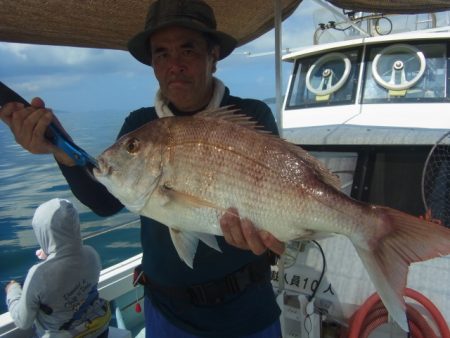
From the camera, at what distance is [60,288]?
2871mm

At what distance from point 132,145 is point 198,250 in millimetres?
574

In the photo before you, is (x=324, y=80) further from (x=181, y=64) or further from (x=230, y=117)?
(x=230, y=117)

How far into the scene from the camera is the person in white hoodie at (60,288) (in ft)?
9.25

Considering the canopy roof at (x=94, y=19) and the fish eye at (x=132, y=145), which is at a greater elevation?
the canopy roof at (x=94, y=19)

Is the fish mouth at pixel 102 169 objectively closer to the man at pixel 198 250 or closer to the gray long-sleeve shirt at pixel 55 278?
the man at pixel 198 250

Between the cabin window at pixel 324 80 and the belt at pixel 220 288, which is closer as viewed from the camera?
the belt at pixel 220 288

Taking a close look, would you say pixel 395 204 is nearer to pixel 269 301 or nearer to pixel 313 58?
pixel 269 301

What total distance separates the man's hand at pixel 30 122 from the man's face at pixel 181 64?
0.53 m

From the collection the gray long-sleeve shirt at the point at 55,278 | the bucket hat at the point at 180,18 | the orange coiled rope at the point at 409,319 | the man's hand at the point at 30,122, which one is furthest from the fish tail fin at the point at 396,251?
the gray long-sleeve shirt at the point at 55,278

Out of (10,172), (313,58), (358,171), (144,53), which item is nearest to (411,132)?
(358,171)

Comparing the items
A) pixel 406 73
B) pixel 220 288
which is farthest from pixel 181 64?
pixel 406 73

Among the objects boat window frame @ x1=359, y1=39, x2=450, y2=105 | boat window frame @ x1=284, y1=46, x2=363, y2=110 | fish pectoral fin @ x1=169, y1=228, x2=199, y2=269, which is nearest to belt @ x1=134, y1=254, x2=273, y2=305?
fish pectoral fin @ x1=169, y1=228, x2=199, y2=269

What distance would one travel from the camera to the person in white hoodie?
2.82 m

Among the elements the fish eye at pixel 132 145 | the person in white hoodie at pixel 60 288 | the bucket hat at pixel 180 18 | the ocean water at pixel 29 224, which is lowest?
the ocean water at pixel 29 224
